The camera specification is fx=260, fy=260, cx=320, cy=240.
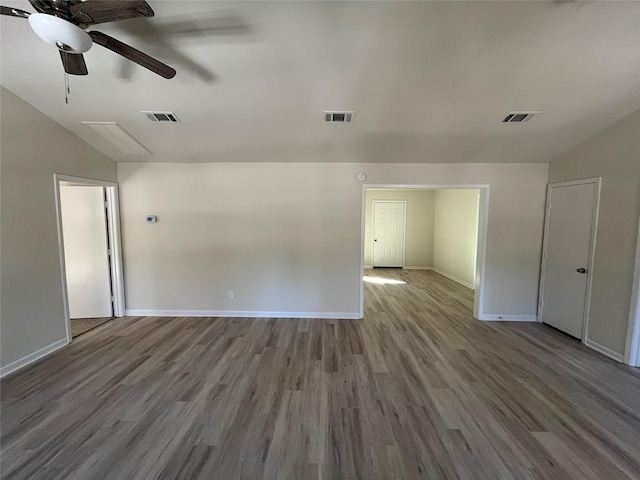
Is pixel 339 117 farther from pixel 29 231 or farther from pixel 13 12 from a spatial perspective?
pixel 29 231

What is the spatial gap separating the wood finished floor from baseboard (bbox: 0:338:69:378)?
0.13 metres

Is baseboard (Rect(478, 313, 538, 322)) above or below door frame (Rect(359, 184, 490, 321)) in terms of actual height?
below

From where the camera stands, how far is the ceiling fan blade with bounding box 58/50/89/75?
184cm

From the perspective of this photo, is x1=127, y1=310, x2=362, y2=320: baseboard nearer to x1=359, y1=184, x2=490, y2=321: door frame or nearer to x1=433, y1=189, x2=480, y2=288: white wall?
x1=359, y1=184, x2=490, y2=321: door frame

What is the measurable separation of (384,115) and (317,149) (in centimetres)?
104

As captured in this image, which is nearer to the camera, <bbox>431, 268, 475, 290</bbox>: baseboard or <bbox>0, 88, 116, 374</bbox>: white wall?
<bbox>0, 88, 116, 374</bbox>: white wall

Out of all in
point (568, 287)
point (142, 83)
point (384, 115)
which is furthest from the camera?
point (568, 287)

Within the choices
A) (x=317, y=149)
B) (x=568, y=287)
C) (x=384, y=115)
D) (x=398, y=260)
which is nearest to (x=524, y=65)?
(x=384, y=115)

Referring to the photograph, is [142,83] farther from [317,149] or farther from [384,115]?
[384,115]

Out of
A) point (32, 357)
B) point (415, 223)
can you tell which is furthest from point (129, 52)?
point (415, 223)

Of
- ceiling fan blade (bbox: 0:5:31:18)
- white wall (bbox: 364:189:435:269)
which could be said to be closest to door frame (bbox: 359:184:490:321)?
ceiling fan blade (bbox: 0:5:31:18)

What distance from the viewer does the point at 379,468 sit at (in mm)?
1638

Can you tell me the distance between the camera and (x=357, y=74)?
93.4 inches

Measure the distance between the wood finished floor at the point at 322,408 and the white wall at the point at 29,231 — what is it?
0.37 meters
